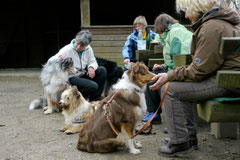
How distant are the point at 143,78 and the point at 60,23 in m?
12.5

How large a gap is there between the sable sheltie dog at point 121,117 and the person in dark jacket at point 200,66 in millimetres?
617

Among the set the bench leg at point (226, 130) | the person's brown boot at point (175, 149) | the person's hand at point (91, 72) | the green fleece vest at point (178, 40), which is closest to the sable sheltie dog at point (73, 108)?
the person's hand at point (91, 72)

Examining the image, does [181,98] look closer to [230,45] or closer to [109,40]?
[230,45]

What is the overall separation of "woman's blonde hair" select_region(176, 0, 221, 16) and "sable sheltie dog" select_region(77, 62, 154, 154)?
3.59 feet

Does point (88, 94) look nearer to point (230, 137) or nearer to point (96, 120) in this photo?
point (96, 120)

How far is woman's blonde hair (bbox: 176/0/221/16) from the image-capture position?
9.05 feet

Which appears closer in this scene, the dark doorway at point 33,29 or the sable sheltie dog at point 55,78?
the sable sheltie dog at point 55,78

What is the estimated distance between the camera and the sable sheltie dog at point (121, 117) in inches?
137

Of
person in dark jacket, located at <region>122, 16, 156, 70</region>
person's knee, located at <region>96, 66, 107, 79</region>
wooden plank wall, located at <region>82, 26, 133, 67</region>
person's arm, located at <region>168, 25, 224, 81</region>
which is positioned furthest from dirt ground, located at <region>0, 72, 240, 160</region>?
wooden plank wall, located at <region>82, 26, 133, 67</region>

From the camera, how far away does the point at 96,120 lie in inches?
143

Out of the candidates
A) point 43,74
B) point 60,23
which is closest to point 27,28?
point 60,23

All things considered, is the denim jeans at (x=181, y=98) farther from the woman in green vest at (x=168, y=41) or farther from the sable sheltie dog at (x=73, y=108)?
the sable sheltie dog at (x=73, y=108)

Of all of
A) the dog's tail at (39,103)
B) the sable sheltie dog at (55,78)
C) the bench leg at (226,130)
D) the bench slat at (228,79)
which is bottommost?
the dog's tail at (39,103)

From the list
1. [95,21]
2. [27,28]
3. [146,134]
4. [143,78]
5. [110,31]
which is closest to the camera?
[143,78]
